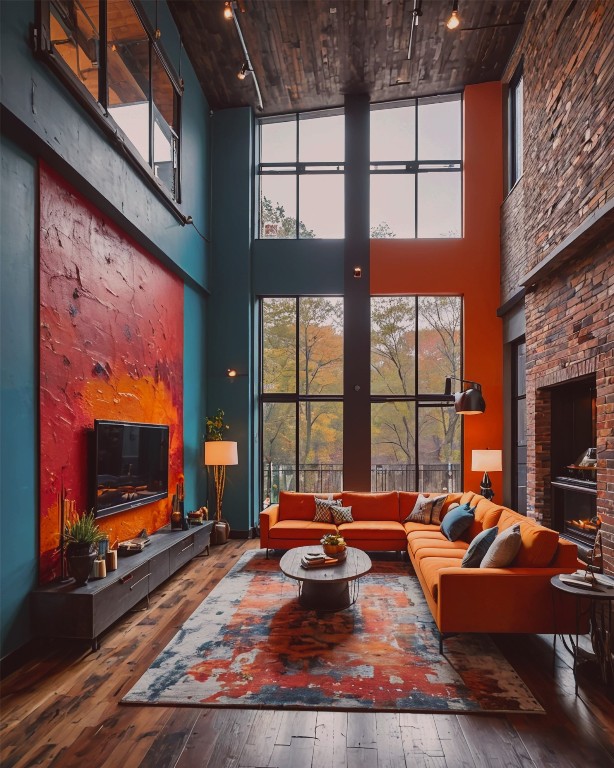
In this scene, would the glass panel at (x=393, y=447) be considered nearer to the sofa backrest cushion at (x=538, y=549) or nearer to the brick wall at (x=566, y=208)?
the brick wall at (x=566, y=208)

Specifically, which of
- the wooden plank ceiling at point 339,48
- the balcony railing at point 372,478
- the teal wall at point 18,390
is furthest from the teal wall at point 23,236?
the balcony railing at point 372,478

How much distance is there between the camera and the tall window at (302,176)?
8.48 m

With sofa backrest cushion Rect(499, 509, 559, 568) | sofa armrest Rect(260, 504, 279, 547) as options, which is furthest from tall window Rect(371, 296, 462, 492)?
sofa backrest cushion Rect(499, 509, 559, 568)

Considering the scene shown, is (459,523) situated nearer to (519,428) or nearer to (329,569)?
(329,569)

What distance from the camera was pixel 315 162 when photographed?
8539 millimetres

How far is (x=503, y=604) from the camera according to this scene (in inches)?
146

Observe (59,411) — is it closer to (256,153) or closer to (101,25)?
(101,25)

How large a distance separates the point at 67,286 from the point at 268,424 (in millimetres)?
4630

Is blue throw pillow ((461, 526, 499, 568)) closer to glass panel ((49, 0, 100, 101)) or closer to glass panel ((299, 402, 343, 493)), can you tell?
glass panel ((299, 402, 343, 493))

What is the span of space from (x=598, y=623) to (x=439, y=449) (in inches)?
185

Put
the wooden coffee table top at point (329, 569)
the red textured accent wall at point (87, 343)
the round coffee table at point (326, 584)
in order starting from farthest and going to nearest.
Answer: the round coffee table at point (326, 584), the wooden coffee table top at point (329, 569), the red textured accent wall at point (87, 343)

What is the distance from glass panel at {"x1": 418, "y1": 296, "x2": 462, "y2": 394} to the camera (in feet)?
26.9

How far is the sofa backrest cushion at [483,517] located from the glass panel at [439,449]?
2.14 metres

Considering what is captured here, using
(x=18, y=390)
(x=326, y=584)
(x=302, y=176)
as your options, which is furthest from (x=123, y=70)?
(x=326, y=584)
